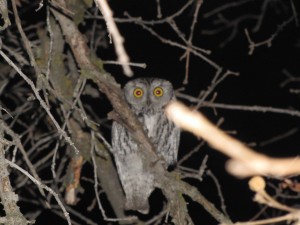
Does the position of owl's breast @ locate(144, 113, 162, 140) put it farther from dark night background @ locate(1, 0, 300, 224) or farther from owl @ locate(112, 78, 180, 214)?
dark night background @ locate(1, 0, 300, 224)

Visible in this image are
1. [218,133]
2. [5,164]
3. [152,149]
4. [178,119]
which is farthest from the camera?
[178,119]

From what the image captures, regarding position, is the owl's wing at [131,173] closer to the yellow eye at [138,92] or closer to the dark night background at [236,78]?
the yellow eye at [138,92]

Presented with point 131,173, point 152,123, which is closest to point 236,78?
point 131,173

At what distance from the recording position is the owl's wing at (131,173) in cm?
412

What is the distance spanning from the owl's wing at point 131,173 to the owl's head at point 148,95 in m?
0.25

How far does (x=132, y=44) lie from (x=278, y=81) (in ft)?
7.14

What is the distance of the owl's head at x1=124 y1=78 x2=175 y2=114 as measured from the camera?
4.09m

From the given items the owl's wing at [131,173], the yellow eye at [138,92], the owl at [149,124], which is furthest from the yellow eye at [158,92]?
the owl's wing at [131,173]

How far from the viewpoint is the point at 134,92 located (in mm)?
4133

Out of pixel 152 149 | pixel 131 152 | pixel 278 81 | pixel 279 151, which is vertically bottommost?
pixel 152 149

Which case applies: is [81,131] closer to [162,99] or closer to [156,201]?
[162,99]

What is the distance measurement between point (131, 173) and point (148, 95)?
0.73 metres

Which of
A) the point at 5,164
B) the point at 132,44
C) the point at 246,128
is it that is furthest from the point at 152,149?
the point at 246,128

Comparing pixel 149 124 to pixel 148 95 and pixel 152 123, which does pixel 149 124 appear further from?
pixel 148 95
